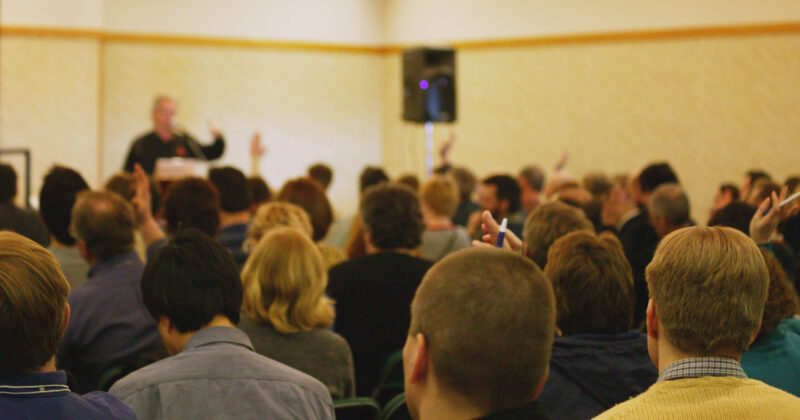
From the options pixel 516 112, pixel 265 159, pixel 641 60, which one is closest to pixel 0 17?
pixel 265 159

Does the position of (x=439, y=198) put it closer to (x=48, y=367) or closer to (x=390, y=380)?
(x=390, y=380)

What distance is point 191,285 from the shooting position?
221 centimetres

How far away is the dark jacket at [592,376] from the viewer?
2.16m

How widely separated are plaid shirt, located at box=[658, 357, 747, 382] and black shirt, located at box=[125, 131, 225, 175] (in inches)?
262

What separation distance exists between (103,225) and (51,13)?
6292 mm

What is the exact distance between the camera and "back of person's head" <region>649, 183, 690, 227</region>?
Answer: 4.36 metres

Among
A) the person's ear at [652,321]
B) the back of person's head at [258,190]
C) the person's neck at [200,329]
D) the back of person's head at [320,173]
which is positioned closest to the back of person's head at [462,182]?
the back of person's head at [320,173]

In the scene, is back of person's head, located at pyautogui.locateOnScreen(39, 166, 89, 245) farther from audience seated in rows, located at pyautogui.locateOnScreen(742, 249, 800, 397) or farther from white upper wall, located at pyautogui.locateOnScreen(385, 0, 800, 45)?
white upper wall, located at pyautogui.locateOnScreen(385, 0, 800, 45)

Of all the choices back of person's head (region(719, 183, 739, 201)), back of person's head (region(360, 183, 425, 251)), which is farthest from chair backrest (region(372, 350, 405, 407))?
back of person's head (region(719, 183, 739, 201))

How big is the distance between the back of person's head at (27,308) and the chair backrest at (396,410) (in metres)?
1.21

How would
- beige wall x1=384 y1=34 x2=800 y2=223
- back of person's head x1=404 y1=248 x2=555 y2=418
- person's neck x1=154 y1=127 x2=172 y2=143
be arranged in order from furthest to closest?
1. beige wall x1=384 y1=34 x2=800 y2=223
2. person's neck x1=154 y1=127 x2=172 y2=143
3. back of person's head x1=404 y1=248 x2=555 y2=418

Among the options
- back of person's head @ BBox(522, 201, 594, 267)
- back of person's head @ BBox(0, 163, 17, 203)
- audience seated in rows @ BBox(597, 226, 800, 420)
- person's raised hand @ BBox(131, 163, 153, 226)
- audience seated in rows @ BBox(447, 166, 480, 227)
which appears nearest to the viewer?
audience seated in rows @ BBox(597, 226, 800, 420)

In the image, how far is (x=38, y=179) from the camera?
28.8ft

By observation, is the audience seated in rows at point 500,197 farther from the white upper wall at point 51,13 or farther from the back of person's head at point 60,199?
the white upper wall at point 51,13
